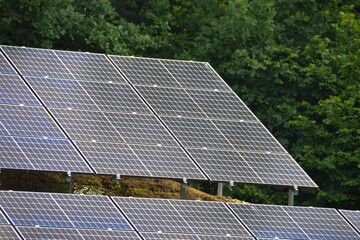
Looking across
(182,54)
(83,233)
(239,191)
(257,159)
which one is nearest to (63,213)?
(83,233)

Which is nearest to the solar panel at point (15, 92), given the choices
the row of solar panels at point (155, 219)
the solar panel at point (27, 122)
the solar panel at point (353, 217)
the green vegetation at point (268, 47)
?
the solar panel at point (27, 122)

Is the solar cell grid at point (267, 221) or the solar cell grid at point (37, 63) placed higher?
the solar cell grid at point (37, 63)

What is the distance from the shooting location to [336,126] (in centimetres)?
5328

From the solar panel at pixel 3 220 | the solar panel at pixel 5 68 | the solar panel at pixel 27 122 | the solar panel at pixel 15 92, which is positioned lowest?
the solar panel at pixel 3 220

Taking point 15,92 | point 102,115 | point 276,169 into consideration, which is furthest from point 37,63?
point 276,169

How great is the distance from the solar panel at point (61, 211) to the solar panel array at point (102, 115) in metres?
2.65

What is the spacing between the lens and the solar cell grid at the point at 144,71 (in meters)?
44.6

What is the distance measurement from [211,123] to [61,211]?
26.3ft

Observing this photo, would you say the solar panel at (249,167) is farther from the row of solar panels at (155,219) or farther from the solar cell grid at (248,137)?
the row of solar panels at (155,219)

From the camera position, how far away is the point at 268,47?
5597 cm

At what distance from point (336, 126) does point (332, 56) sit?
3.22 metres

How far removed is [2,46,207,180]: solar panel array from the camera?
40250mm

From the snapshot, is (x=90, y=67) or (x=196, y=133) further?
A: (x=90, y=67)

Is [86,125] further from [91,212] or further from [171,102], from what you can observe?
[91,212]
